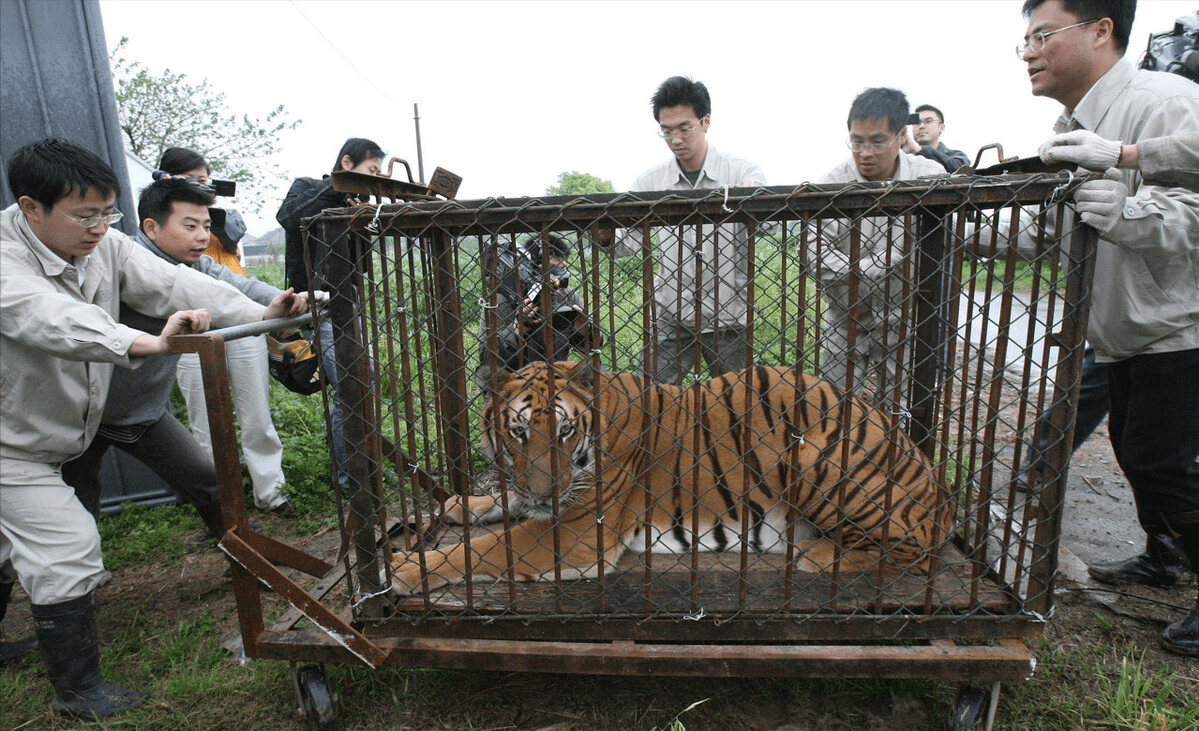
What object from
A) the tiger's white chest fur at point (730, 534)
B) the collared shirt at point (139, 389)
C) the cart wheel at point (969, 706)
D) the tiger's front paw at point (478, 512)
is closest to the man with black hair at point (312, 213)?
the collared shirt at point (139, 389)

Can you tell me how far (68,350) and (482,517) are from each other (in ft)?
5.53

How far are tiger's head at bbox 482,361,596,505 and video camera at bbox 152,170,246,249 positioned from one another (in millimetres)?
2117

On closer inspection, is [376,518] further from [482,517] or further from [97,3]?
[97,3]

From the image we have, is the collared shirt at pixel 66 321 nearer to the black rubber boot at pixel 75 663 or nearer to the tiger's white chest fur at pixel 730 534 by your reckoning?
the black rubber boot at pixel 75 663

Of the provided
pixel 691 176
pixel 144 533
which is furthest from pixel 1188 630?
→ pixel 144 533

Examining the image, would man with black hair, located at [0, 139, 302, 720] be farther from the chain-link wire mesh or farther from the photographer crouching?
the photographer crouching

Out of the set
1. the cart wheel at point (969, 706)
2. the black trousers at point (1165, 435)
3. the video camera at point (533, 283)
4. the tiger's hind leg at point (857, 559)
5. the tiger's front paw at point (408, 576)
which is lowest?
the cart wheel at point (969, 706)

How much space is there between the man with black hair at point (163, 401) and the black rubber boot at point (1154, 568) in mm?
3711

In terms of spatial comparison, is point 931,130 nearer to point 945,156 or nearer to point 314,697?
point 945,156

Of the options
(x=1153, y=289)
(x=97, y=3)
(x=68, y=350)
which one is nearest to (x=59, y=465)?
(x=68, y=350)

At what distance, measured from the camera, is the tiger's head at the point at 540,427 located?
265cm

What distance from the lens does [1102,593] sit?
290 centimetres

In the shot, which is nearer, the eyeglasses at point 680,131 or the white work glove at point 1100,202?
the white work glove at point 1100,202

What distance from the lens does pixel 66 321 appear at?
2090mm
